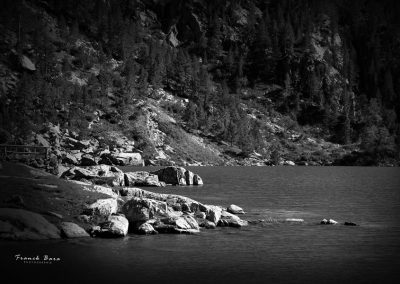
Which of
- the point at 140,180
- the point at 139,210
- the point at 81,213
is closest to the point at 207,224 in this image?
the point at 139,210

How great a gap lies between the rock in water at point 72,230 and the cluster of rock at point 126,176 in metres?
36.2

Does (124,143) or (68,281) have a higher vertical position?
(124,143)

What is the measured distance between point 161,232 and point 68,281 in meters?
15.4

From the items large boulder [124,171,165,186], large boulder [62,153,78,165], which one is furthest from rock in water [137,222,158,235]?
large boulder [62,153,78,165]

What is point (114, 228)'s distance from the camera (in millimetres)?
37406

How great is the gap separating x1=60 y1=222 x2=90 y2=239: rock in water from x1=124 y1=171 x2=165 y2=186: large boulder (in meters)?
52.9

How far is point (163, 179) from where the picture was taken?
318 feet

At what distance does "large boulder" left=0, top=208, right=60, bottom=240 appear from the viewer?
33812mm

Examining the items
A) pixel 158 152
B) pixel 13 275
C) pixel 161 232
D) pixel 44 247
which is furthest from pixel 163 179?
pixel 158 152

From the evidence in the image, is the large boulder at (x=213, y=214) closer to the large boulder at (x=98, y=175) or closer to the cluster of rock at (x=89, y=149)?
the large boulder at (x=98, y=175)

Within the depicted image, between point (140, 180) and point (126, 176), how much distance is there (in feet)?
10.0

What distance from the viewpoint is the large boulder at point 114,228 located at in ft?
122

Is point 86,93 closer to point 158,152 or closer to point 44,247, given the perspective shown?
point 158,152

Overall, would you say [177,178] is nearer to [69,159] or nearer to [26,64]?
[69,159]
